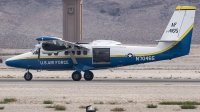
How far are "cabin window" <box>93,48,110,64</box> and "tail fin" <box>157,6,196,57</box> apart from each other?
3.38 meters

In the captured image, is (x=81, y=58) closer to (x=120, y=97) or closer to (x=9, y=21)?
(x=120, y=97)

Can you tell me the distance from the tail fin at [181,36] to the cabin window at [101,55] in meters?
3.38

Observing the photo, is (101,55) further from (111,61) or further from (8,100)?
(8,100)

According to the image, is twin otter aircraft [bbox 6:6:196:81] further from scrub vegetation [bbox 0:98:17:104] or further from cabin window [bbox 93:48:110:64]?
scrub vegetation [bbox 0:98:17:104]

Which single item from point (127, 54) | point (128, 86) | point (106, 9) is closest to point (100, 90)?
point (128, 86)

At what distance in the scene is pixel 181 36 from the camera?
40.0m

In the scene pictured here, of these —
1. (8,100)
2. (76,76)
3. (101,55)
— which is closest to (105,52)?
(101,55)

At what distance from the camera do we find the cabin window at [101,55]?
4025 centimetres

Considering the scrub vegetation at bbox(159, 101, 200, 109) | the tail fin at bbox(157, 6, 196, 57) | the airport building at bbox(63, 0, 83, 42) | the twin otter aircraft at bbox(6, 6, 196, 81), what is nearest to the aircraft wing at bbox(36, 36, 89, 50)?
the twin otter aircraft at bbox(6, 6, 196, 81)

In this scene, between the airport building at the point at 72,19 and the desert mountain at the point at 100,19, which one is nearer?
the airport building at the point at 72,19

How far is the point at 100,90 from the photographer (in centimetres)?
3231

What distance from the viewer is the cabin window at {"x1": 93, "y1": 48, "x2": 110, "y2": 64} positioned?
40250 millimetres

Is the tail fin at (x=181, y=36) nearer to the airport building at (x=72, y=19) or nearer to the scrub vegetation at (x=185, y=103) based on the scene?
the scrub vegetation at (x=185, y=103)

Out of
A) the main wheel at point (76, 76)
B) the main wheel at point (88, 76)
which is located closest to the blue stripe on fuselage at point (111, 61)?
the main wheel at point (88, 76)
